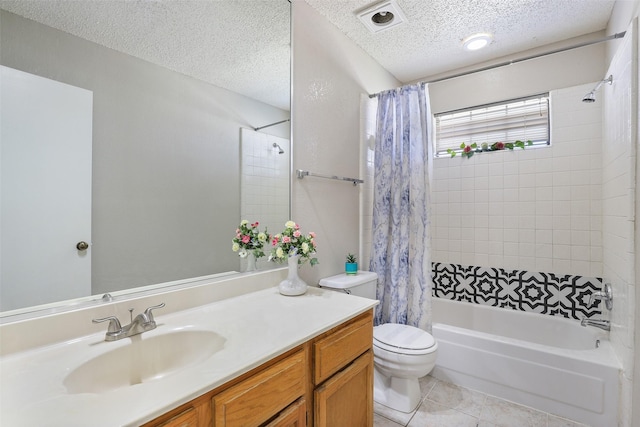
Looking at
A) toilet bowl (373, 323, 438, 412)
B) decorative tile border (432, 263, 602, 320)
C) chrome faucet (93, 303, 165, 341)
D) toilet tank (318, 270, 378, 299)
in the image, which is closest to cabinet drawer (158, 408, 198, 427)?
chrome faucet (93, 303, 165, 341)

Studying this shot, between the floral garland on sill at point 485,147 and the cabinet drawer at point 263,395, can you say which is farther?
the floral garland on sill at point 485,147

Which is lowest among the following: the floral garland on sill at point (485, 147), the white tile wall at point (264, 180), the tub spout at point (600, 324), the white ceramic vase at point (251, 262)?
the tub spout at point (600, 324)

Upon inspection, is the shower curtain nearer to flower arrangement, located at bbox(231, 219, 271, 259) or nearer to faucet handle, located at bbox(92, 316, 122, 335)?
flower arrangement, located at bbox(231, 219, 271, 259)

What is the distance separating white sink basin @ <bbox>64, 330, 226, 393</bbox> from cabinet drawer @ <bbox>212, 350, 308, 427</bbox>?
7.9 inches

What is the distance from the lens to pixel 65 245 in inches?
40.3

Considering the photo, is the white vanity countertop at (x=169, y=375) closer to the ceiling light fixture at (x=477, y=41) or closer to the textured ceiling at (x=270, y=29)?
the textured ceiling at (x=270, y=29)

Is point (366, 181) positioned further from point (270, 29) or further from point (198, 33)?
point (198, 33)

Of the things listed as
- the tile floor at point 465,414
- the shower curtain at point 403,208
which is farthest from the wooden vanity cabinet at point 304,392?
the shower curtain at point 403,208

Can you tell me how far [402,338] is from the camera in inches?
73.7

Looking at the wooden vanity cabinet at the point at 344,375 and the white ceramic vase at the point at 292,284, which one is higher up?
the white ceramic vase at the point at 292,284

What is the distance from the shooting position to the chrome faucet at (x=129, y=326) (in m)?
0.97

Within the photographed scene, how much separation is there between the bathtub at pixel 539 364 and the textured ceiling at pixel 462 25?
2138 mm

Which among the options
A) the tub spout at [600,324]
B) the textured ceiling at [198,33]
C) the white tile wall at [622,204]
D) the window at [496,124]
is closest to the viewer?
the textured ceiling at [198,33]

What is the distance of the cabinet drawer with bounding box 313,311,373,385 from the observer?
111 cm
